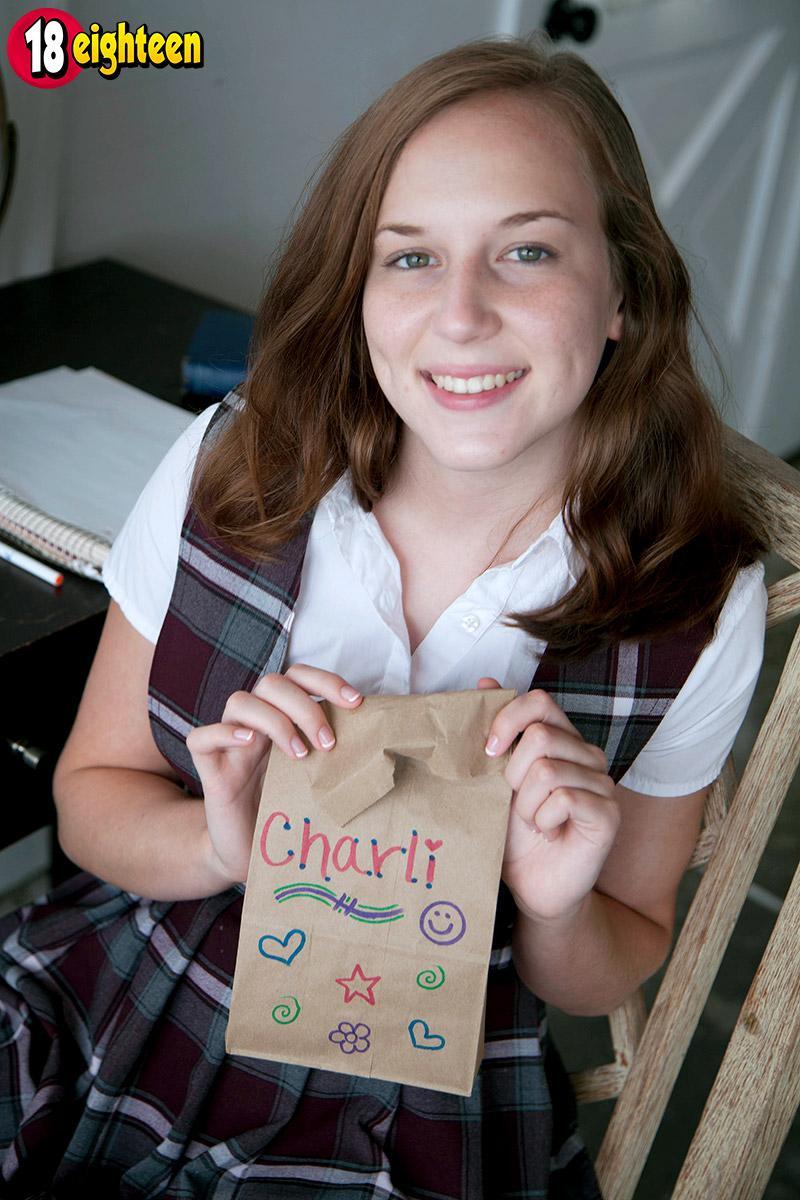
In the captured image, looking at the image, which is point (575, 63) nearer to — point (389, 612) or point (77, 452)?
point (389, 612)

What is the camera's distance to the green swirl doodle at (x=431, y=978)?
0.79 meters

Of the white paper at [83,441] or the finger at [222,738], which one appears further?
the white paper at [83,441]

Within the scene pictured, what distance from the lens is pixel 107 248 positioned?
177 cm

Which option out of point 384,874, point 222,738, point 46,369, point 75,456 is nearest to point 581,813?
point 384,874

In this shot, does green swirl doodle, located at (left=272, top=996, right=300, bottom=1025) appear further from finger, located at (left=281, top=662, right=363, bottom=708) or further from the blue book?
the blue book

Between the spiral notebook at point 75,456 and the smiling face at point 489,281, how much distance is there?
0.35 m

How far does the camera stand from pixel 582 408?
1003 millimetres

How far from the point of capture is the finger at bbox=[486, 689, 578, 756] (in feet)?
2.54

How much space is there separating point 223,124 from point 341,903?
A: 133 centimetres

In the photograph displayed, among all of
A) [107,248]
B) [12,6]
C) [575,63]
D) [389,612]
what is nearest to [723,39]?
[107,248]

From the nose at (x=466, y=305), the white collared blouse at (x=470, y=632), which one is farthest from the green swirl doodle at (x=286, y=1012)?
the nose at (x=466, y=305)

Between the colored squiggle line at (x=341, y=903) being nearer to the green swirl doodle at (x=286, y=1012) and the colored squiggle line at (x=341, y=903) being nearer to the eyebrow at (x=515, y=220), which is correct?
the green swirl doodle at (x=286, y=1012)

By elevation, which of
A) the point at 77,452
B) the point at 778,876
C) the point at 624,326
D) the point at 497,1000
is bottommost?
the point at 778,876

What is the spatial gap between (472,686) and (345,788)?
0.75 ft
